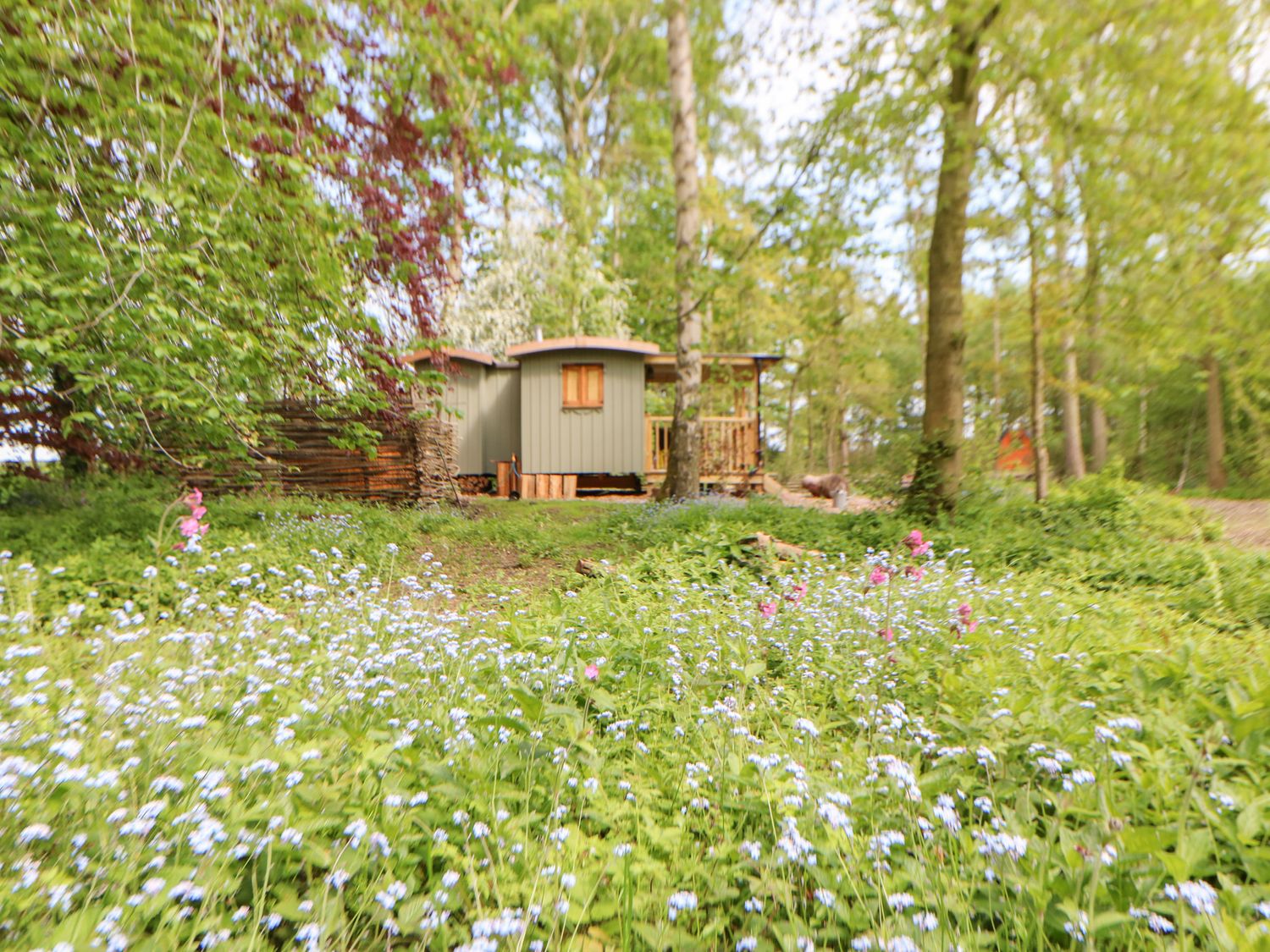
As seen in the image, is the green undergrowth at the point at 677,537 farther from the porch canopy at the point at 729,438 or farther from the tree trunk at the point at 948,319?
the porch canopy at the point at 729,438

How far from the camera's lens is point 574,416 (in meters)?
14.6

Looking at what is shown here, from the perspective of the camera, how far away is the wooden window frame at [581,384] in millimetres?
14602

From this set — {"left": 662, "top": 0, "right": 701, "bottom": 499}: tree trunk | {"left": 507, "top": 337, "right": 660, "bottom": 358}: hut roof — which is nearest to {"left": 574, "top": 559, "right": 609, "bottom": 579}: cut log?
{"left": 662, "top": 0, "right": 701, "bottom": 499}: tree trunk

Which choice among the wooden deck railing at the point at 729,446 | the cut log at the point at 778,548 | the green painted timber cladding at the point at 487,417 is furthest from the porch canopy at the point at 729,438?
the cut log at the point at 778,548

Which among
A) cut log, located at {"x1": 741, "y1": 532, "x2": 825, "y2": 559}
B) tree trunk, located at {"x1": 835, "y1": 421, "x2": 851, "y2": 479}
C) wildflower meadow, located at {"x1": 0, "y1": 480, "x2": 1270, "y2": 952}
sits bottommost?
wildflower meadow, located at {"x1": 0, "y1": 480, "x2": 1270, "y2": 952}

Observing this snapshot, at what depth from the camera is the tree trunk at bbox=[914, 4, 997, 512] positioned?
704 centimetres

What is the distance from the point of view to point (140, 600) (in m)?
3.89

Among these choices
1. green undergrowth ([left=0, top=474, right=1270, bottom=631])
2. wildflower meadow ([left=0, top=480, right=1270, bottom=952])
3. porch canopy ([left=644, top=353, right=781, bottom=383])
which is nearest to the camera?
wildflower meadow ([left=0, top=480, right=1270, bottom=952])

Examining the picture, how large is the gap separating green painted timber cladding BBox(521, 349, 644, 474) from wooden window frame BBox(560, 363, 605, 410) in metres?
0.08

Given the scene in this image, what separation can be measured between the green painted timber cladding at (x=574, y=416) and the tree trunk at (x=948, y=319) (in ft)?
26.0

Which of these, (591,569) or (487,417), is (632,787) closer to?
(591,569)

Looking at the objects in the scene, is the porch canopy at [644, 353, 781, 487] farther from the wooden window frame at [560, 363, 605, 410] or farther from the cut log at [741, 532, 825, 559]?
the cut log at [741, 532, 825, 559]

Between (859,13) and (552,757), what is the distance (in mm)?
8187

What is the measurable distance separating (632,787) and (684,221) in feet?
30.3
